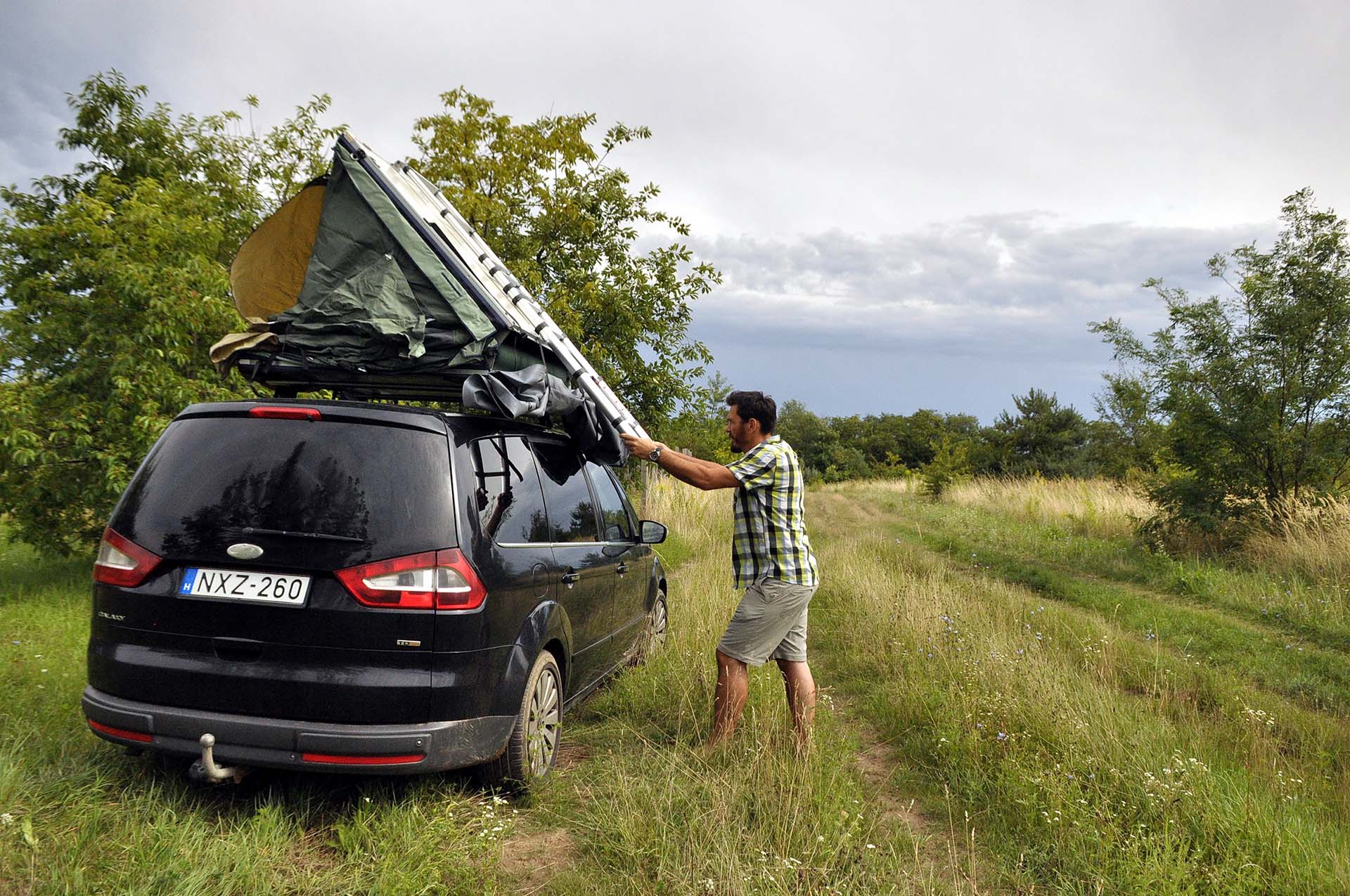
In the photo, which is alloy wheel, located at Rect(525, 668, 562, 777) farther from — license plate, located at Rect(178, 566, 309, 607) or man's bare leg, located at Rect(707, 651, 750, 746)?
license plate, located at Rect(178, 566, 309, 607)

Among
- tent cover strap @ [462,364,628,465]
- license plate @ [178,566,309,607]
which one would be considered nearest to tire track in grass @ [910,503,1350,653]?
tent cover strap @ [462,364,628,465]

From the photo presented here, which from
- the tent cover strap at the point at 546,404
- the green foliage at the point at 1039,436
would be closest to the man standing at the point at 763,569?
the tent cover strap at the point at 546,404

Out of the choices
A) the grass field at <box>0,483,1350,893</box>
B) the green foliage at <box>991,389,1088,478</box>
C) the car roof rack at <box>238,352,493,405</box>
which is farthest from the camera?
the green foliage at <box>991,389,1088,478</box>

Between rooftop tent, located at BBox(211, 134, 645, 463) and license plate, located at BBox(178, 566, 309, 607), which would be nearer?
license plate, located at BBox(178, 566, 309, 607)

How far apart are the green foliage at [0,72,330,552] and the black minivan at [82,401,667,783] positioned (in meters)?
4.41

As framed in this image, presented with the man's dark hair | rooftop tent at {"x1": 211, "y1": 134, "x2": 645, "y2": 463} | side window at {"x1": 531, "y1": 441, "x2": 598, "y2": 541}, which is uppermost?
rooftop tent at {"x1": 211, "y1": 134, "x2": 645, "y2": 463}

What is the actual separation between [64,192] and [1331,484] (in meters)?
16.1

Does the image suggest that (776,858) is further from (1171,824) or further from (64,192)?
(64,192)

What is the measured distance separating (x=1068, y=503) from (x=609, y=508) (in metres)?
15.4

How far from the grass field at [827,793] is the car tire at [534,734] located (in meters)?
0.12

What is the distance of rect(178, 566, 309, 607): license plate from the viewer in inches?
126

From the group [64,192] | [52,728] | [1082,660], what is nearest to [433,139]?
[64,192]

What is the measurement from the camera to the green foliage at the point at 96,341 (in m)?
7.21

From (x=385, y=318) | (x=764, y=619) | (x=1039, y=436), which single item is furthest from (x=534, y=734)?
(x=1039, y=436)
